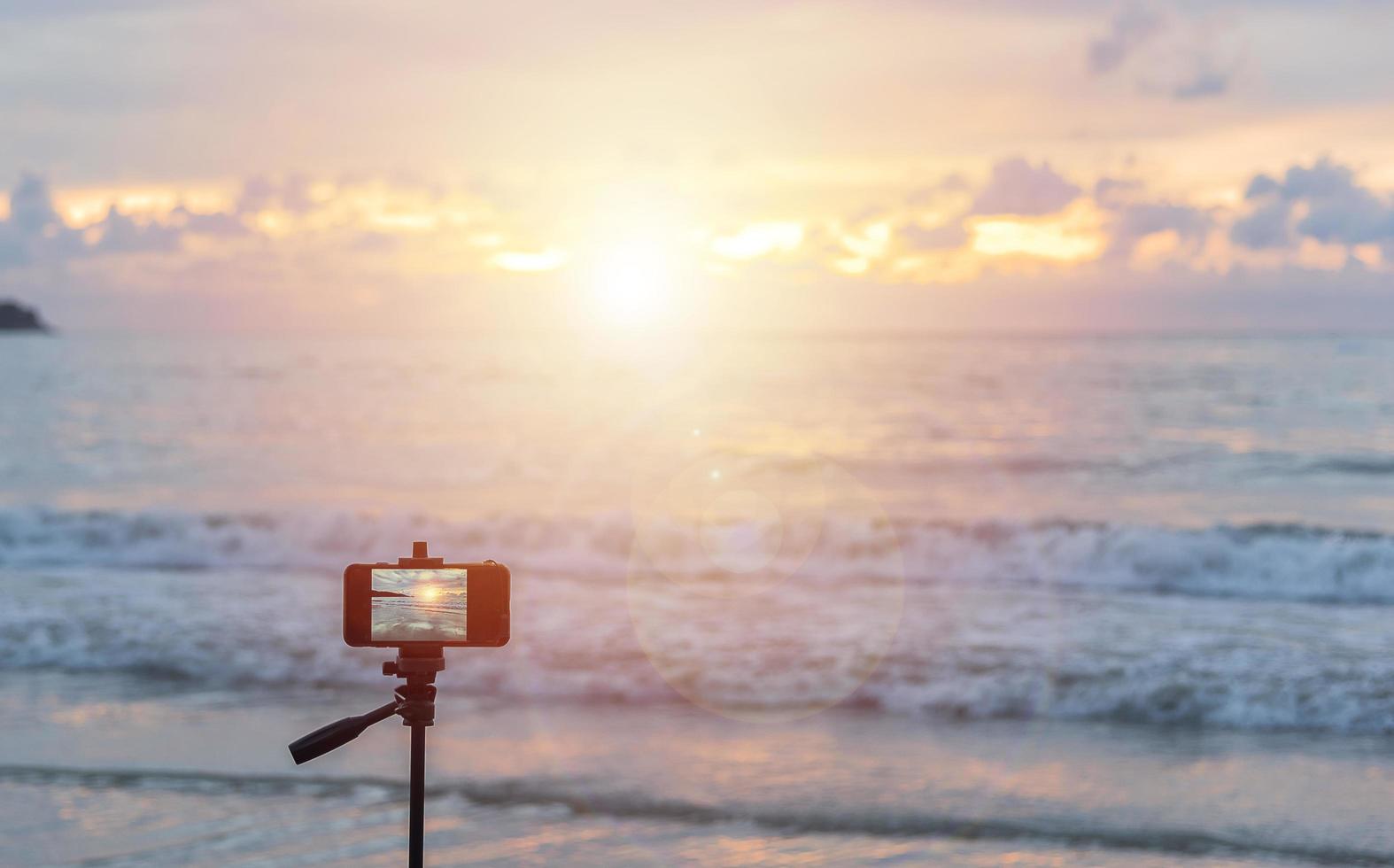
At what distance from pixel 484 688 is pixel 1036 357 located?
169ft

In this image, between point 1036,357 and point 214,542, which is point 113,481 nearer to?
point 214,542

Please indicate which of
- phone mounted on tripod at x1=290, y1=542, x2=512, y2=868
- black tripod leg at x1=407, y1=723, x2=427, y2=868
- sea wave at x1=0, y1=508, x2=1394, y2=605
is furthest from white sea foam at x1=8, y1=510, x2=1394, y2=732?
phone mounted on tripod at x1=290, y1=542, x2=512, y2=868

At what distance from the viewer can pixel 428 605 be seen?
7.89 ft

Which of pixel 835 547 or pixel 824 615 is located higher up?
pixel 835 547

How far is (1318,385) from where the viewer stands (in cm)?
3534

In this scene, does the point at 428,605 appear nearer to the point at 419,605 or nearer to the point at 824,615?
the point at 419,605

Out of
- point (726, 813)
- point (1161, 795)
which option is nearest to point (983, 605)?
point (1161, 795)

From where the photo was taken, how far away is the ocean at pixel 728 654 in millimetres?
4898

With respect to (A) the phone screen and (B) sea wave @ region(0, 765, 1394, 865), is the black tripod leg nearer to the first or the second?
(A) the phone screen

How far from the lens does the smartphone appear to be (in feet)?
7.77

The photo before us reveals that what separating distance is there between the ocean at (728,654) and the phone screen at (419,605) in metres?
2.46

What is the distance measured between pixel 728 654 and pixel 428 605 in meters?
5.37

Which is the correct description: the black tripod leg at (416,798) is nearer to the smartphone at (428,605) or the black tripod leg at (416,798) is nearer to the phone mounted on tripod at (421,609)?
the phone mounted on tripod at (421,609)

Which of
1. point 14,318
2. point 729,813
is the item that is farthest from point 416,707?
point 14,318
